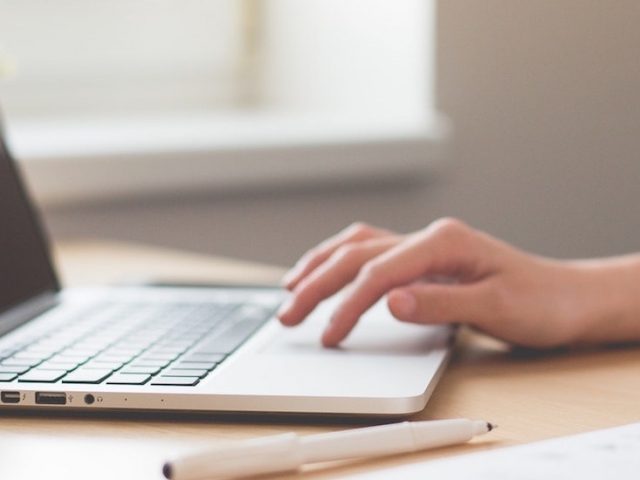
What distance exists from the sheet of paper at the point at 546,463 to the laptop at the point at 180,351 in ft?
0.25

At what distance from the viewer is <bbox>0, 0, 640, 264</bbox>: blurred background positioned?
1.52 metres

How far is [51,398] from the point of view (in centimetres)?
55

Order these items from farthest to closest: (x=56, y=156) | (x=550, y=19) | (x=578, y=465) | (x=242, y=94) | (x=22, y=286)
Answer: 1. (x=242, y=94)
2. (x=550, y=19)
3. (x=56, y=156)
4. (x=22, y=286)
5. (x=578, y=465)

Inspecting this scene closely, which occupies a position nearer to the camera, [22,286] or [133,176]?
[22,286]

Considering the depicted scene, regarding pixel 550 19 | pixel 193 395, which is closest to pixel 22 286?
pixel 193 395

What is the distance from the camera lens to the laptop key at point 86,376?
1.83 feet

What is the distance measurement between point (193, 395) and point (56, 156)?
3.03ft

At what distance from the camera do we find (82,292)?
884mm

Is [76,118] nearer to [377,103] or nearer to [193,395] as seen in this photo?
[377,103]

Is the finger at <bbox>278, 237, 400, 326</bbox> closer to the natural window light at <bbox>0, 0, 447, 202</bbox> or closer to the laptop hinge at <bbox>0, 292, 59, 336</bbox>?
the laptop hinge at <bbox>0, 292, 59, 336</bbox>

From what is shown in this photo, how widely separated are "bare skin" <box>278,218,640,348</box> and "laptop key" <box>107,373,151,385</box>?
0.46 ft

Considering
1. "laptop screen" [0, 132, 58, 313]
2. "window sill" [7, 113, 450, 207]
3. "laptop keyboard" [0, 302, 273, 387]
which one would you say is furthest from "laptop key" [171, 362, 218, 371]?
"window sill" [7, 113, 450, 207]

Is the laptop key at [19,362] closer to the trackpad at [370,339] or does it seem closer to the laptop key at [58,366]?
the laptop key at [58,366]

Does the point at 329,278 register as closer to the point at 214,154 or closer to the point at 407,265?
the point at 407,265
